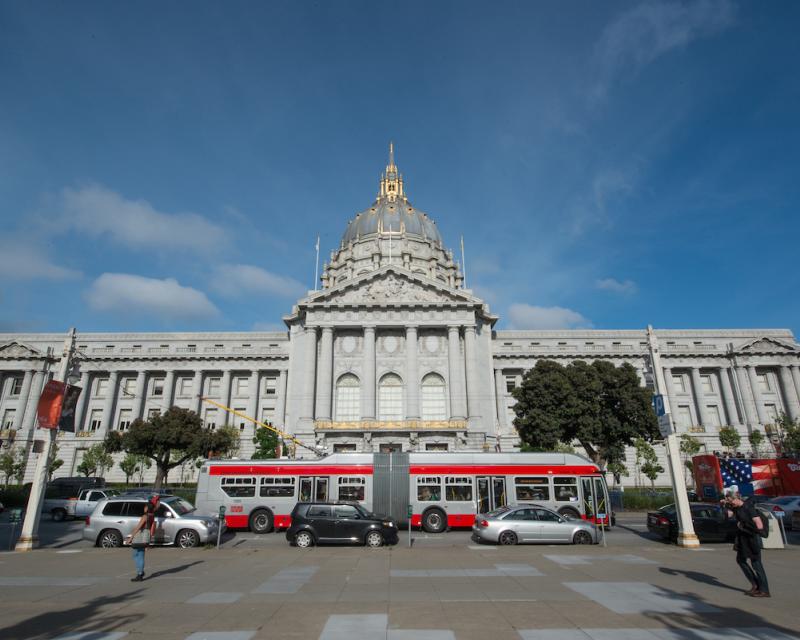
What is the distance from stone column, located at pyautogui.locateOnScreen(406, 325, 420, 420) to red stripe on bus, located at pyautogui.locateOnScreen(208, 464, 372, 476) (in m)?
27.8

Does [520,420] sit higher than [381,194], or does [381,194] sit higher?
[381,194]

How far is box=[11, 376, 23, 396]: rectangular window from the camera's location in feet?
223

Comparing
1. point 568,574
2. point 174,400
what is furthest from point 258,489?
point 174,400

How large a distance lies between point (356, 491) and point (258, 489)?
17.1 feet

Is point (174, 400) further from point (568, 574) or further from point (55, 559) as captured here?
point (568, 574)

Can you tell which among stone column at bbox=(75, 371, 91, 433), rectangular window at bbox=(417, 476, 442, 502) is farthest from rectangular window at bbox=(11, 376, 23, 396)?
rectangular window at bbox=(417, 476, 442, 502)

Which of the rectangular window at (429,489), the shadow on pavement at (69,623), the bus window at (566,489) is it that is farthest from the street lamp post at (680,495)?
the shadow on pavement at (69,623)

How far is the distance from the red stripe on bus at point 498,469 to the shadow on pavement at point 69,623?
18.0 meters

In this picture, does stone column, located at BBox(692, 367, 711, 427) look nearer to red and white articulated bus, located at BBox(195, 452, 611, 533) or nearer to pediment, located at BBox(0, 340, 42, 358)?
red and white articulated bus, located at BBox(195, 452, 611, 533)

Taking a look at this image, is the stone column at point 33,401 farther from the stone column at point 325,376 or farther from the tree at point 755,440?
the tree at point 755,440

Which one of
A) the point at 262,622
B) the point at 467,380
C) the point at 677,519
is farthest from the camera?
the point at 467,380

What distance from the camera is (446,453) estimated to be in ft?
89.1

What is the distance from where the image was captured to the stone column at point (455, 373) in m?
55.5

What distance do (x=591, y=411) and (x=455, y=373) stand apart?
17.9 m
